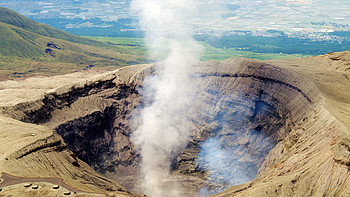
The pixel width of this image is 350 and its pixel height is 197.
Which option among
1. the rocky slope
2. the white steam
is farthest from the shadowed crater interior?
the white steam

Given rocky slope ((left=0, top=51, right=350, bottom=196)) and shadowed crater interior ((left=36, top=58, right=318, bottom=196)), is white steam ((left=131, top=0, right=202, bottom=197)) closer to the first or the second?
shadowed crater interior ((left=36, top=58, right=318, bottom=196))

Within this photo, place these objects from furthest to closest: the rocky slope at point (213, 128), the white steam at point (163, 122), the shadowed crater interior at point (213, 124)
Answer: the white steam at point (163, 122) < the shadowed crater interior at point (213, 124) < the rocky slope at point (213, 128)

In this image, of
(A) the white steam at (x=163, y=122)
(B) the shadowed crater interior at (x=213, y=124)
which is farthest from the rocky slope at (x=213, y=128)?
(A) the white steam at (x=163, y=122)

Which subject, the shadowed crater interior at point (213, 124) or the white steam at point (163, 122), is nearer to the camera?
the shadowed crater interior at point (213, 124)

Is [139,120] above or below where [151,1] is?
below

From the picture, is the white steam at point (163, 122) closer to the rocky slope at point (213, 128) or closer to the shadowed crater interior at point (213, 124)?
the shadowed crater interior at point (213, 124)

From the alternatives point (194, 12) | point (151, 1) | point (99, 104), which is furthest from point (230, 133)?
point (194, 12)

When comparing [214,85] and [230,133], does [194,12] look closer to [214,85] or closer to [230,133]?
[214,85]

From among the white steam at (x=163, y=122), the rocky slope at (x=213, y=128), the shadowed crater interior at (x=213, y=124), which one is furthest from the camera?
the white steam at (x=163, y=122)
